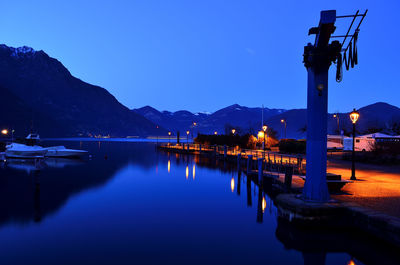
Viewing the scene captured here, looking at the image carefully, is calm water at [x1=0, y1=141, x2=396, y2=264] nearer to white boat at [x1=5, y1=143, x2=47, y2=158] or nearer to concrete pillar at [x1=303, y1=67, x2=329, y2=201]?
concrete pillar at [x1=303, y1=67, x2=329, y2=201]

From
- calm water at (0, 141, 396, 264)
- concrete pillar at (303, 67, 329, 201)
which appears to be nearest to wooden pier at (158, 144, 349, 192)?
calm water at (0, 141, 396, 264)

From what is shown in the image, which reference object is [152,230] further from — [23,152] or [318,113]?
[23,152]

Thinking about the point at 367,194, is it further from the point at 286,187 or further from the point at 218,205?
the point at 218,205

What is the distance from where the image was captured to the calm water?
11.7 meters

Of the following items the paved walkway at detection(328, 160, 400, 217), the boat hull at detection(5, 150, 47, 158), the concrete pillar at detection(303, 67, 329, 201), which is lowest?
the boat hull at detection(5, 150, 47, 158)

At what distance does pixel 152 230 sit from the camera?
50.5 ft

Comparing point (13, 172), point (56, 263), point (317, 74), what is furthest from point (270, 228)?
point (13, 172)

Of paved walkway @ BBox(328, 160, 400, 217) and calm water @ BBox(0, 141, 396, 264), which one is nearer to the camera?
calm water @ BBox(0, 141, 396, 264)

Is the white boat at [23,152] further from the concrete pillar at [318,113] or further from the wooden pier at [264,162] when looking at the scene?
the concrete pillar at [318,113]

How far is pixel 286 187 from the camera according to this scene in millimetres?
15742

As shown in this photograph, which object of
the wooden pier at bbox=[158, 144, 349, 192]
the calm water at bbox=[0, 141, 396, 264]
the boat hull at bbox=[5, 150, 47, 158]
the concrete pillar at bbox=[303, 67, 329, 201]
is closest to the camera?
the calm water at bbox=[0, 141, 396, 264]

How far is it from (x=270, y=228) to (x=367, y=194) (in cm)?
493

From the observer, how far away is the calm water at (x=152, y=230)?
38.2 feet

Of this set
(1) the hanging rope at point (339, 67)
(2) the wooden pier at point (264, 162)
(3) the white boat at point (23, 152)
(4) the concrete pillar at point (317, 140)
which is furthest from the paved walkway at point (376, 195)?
(3) the white boat at point (23, 152)
